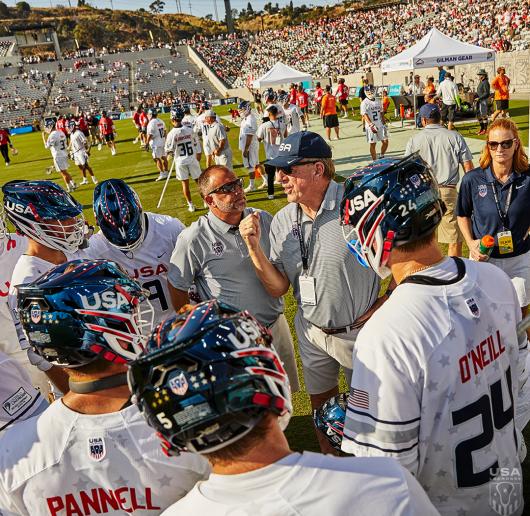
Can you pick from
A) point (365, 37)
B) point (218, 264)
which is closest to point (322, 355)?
point (218, 264)

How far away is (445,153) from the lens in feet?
21.6

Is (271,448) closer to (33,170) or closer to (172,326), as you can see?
(172,326)

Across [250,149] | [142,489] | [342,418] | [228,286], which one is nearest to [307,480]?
[142,489]

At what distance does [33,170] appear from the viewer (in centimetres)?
2336

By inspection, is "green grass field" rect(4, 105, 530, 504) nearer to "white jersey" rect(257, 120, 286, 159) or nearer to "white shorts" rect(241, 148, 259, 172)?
"white shorts" rect(241, 148, 259, 172)

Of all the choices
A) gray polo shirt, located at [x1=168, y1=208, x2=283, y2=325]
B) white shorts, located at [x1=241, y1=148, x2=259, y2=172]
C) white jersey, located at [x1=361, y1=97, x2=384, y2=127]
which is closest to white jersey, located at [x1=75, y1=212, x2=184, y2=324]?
gray polo shirt, located at [x1=168, y1=208, x2=283, y2=325]

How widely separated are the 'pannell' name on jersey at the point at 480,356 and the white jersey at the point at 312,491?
1.92ft

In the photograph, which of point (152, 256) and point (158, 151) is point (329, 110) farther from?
point (152, 256)

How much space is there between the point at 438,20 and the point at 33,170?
37.2 metres

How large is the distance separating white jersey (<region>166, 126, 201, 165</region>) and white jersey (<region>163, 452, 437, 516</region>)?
1140 cm

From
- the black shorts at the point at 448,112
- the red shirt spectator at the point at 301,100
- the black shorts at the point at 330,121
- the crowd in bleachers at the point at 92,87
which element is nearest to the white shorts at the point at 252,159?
the black shorts at the point at 330,121

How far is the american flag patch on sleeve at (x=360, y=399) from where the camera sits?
1742 mm

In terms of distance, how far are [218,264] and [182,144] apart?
A: 9.00 metres

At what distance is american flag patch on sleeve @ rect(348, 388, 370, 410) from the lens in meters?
1.74
